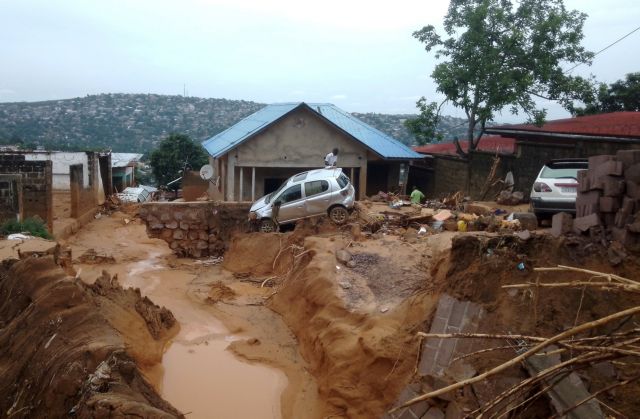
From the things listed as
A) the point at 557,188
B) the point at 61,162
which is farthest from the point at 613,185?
the point at 61,162

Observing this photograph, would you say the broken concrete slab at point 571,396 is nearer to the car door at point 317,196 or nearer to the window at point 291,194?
the car door at point 317,196

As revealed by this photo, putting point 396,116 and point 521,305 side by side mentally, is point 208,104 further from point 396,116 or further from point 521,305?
point 521,305

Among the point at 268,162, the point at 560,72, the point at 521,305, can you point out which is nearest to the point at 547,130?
the point at 560,72

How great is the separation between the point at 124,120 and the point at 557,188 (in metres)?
67.2

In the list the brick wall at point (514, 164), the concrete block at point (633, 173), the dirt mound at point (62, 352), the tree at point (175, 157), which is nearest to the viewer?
the dirt mound at point (62, 352)

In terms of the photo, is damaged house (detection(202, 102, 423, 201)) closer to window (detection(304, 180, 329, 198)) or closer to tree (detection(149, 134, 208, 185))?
window (detection(304, 180, 329, 198))

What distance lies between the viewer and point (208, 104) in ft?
264

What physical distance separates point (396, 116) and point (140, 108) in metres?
36.2

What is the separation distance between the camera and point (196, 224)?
17.2 m

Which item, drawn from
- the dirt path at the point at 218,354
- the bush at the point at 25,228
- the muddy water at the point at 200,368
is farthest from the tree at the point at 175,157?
the muddy water at the point at 200,368

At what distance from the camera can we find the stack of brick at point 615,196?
21.3 feet

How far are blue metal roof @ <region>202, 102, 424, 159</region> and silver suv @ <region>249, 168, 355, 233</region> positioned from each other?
7.14 m

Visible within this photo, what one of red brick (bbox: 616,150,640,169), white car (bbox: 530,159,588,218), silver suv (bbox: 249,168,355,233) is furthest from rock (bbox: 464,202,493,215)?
red brick (bbox: 616,150,640,169)

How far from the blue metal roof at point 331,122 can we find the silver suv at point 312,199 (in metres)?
7.14
